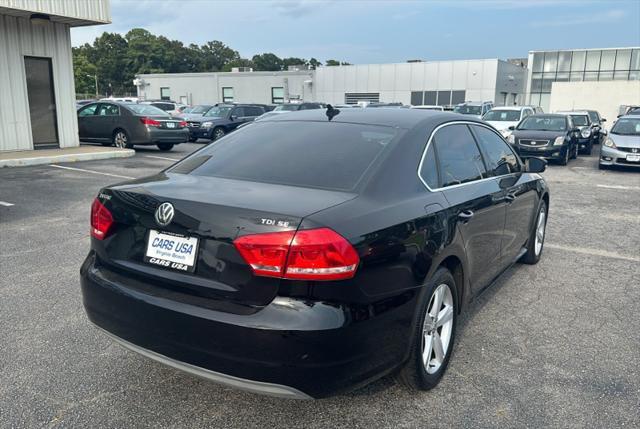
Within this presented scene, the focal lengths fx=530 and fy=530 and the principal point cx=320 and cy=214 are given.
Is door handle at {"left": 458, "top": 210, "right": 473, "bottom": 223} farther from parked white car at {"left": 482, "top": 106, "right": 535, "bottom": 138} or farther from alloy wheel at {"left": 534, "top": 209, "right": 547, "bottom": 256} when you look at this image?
parked white car at {"left": 482, "top": 106, "right": 535, "bottom": 138}

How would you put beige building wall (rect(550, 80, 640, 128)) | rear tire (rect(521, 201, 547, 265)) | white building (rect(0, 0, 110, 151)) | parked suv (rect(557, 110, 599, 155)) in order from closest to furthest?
rear tire (rect(521, 201, 547, 265)) < white building (rect(0, 0, 110, 151)) < parked suv (rect(557, 110, 599, 155)) < beige building wall (rect(550, 80, 640, 128))

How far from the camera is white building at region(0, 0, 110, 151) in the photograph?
13469 millimetres

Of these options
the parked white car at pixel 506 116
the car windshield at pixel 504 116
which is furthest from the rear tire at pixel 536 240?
the car windshield at pixel 504 116

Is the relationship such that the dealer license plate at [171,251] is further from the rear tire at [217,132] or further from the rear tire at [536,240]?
the rear tire at [217,132]

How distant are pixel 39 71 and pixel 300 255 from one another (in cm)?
1492

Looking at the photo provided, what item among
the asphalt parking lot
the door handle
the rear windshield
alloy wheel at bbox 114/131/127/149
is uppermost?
the rear windshield

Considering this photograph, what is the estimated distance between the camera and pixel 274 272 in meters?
2.38

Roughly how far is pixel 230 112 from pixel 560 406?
20126 millimetres

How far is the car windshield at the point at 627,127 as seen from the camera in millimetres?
15227

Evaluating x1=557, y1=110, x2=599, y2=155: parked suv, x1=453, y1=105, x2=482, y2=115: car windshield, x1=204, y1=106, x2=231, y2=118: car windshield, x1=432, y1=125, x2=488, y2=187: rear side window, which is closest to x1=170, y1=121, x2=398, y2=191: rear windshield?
x1=432, y1=125, x2=488, y2=187: rear side window

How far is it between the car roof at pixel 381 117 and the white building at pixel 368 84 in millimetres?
41344

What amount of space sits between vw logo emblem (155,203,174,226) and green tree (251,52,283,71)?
390 ft

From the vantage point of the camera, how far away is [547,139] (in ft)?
52.3

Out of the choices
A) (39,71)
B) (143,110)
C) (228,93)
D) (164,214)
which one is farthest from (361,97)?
(164,214)
